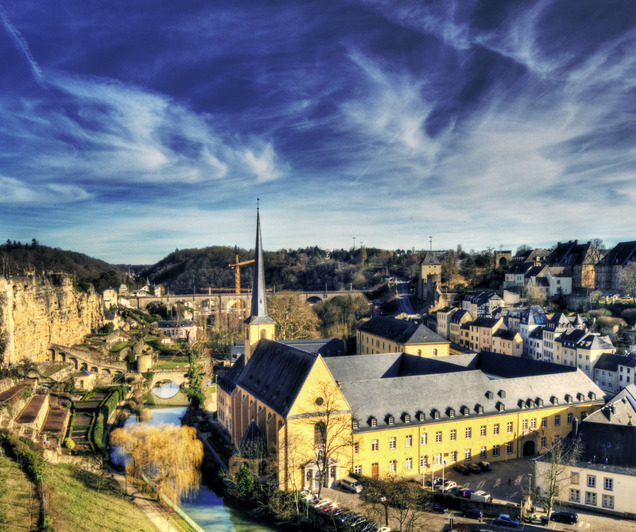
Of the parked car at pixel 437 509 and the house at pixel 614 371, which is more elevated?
the house at pixel 614 371

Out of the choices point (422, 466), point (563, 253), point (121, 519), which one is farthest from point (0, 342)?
point (563, 253)

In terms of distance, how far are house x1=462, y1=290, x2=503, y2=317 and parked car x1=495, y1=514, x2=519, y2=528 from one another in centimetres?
5005

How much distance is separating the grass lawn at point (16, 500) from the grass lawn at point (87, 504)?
0.65m

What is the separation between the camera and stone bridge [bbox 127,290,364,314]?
107m

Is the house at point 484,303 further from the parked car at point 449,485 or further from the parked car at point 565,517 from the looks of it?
the parked car at point 565,517

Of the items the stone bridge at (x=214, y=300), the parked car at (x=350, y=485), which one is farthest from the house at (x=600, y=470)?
the stone bridge at (x=214, y=300)

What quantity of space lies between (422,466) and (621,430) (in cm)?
1091

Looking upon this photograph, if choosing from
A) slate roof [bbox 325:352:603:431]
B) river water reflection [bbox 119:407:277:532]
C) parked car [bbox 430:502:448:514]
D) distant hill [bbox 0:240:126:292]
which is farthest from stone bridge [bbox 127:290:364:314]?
parked car [bbox 430:502:448:514]

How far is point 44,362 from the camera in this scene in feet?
162

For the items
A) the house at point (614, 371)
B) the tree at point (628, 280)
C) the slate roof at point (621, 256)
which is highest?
the slate roof at point (621, 256)

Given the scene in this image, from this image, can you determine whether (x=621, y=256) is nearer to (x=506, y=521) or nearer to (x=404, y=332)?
(x=404, y=332)

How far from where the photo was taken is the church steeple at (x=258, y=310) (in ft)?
121

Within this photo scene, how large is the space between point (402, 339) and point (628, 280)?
3675cm

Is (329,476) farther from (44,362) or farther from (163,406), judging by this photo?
(44,362)
